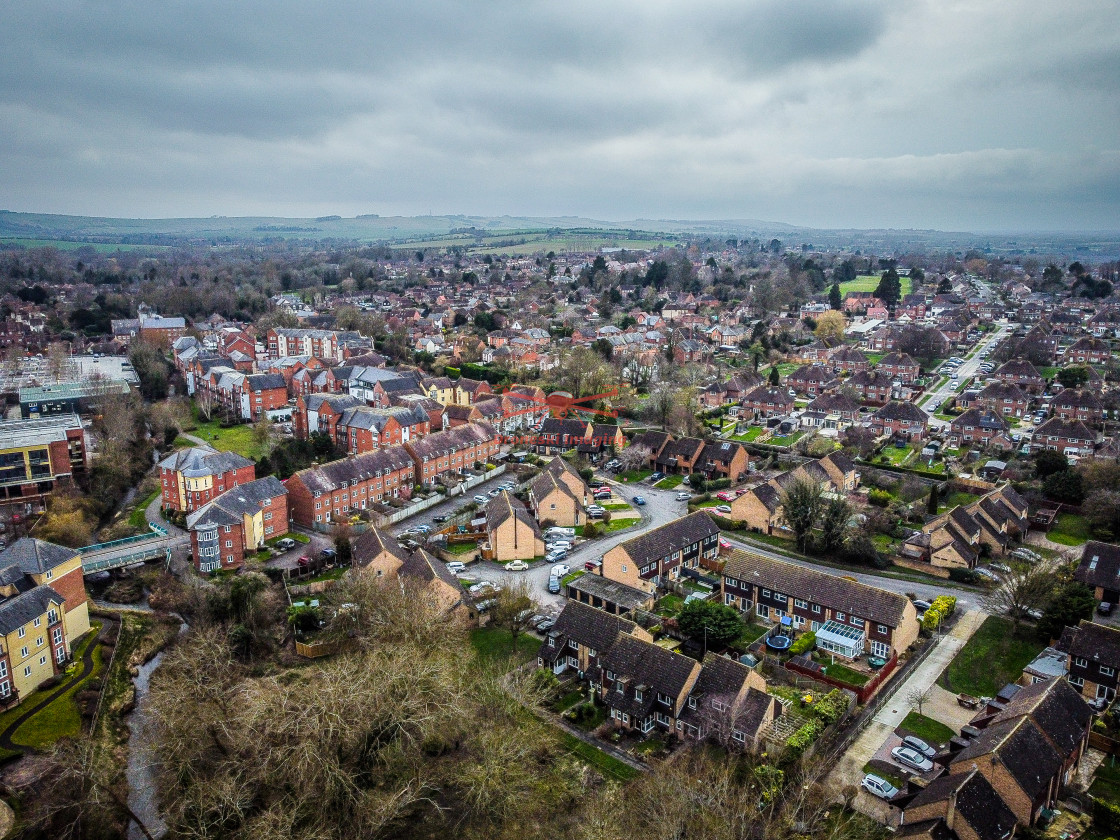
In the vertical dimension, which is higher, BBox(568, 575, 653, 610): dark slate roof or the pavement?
BBox(568, 575, 653, 610): dark slate roof

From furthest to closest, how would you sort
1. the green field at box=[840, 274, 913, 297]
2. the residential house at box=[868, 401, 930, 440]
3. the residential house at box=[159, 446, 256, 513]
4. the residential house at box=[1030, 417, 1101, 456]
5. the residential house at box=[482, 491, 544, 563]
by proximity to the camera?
the green field at box=[840, 274, 913, 297], the residential house at box=[868, 401, 930, 440], the residential house at box=[1030, 417, 1101, 456], the residential house at box=[159, 446, 256, 513], the residential house at box=[482, 491, 544, 563]

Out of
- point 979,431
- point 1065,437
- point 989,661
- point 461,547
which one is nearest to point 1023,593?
point 989,661

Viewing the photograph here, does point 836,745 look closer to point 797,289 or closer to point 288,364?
point 288,364

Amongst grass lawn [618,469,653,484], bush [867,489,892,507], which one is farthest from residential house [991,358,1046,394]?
grass lawn [618,469,653,484]

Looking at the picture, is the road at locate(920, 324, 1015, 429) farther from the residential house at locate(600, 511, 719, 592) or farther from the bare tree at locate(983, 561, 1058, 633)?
the residential house at locate(600, 511, 719, 592)

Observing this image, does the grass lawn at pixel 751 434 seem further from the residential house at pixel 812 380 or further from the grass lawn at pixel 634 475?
the residential house at pixel 812 380

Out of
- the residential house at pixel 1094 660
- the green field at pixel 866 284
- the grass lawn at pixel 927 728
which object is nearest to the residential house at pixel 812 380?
the residential house at pixel 1094 660

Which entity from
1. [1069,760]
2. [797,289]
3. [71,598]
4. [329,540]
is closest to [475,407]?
[329,540]

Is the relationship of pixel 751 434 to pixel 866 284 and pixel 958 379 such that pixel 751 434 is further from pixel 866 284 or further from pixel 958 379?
pixel 866 284
